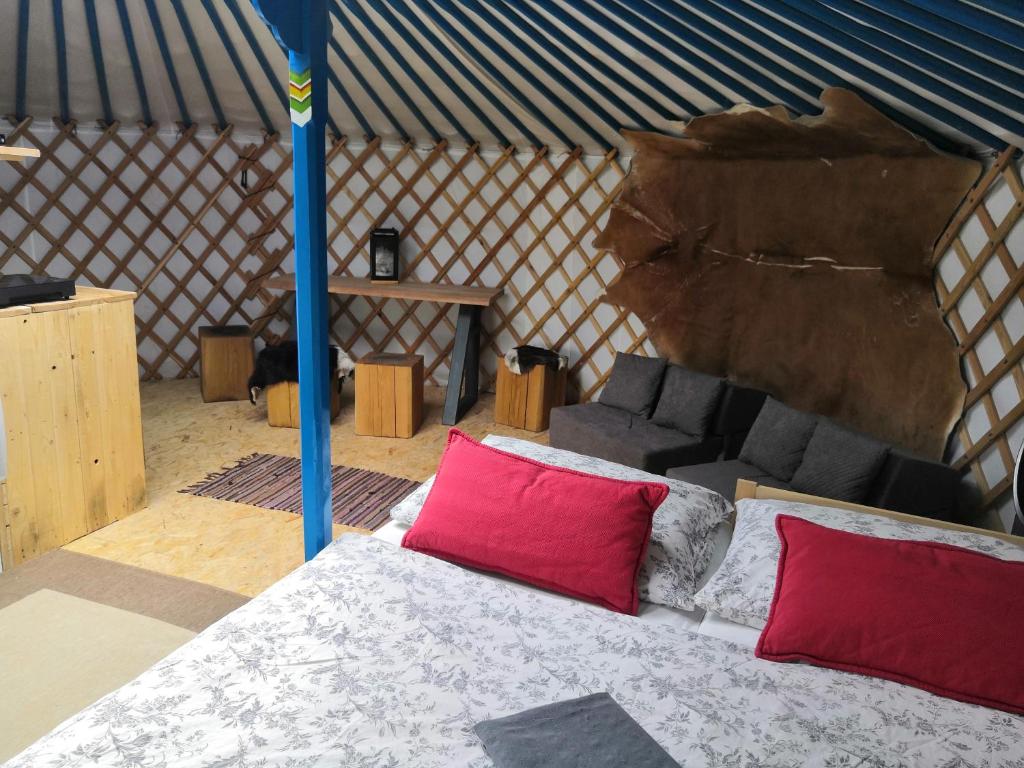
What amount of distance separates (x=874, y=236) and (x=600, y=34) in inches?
55.7

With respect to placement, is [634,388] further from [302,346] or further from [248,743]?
[248,743]

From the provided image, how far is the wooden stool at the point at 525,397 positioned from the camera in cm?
419

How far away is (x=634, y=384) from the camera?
380 cm

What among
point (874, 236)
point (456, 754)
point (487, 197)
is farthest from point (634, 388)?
point (456, 754)

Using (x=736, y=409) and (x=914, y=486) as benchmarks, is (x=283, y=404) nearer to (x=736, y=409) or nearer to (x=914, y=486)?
(x=736, y=409)

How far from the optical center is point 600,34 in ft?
8.79

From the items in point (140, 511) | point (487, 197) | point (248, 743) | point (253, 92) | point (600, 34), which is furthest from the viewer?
point (487, 197)

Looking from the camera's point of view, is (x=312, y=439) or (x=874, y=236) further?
(x=874, y=236)

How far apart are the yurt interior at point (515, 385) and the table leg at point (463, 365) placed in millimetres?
53

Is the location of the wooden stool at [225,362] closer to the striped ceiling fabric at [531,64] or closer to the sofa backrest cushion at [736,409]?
the striped ceiling fabric at [531,64]

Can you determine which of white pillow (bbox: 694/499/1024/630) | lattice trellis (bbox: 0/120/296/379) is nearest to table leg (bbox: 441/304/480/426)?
lattice trellis (bbox: 0/120/296/379)

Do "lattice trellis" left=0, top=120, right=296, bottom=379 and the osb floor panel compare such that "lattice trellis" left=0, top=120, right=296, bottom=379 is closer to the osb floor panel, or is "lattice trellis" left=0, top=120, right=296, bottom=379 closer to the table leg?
the osb floor panel

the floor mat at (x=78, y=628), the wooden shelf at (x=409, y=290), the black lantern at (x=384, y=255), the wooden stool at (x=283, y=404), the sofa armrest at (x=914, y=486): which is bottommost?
the floor mat at (x=78, y=628)

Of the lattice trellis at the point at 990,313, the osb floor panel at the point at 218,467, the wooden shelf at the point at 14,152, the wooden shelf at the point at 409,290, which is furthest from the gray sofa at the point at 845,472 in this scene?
the wooden shelf at the point at 14,152
